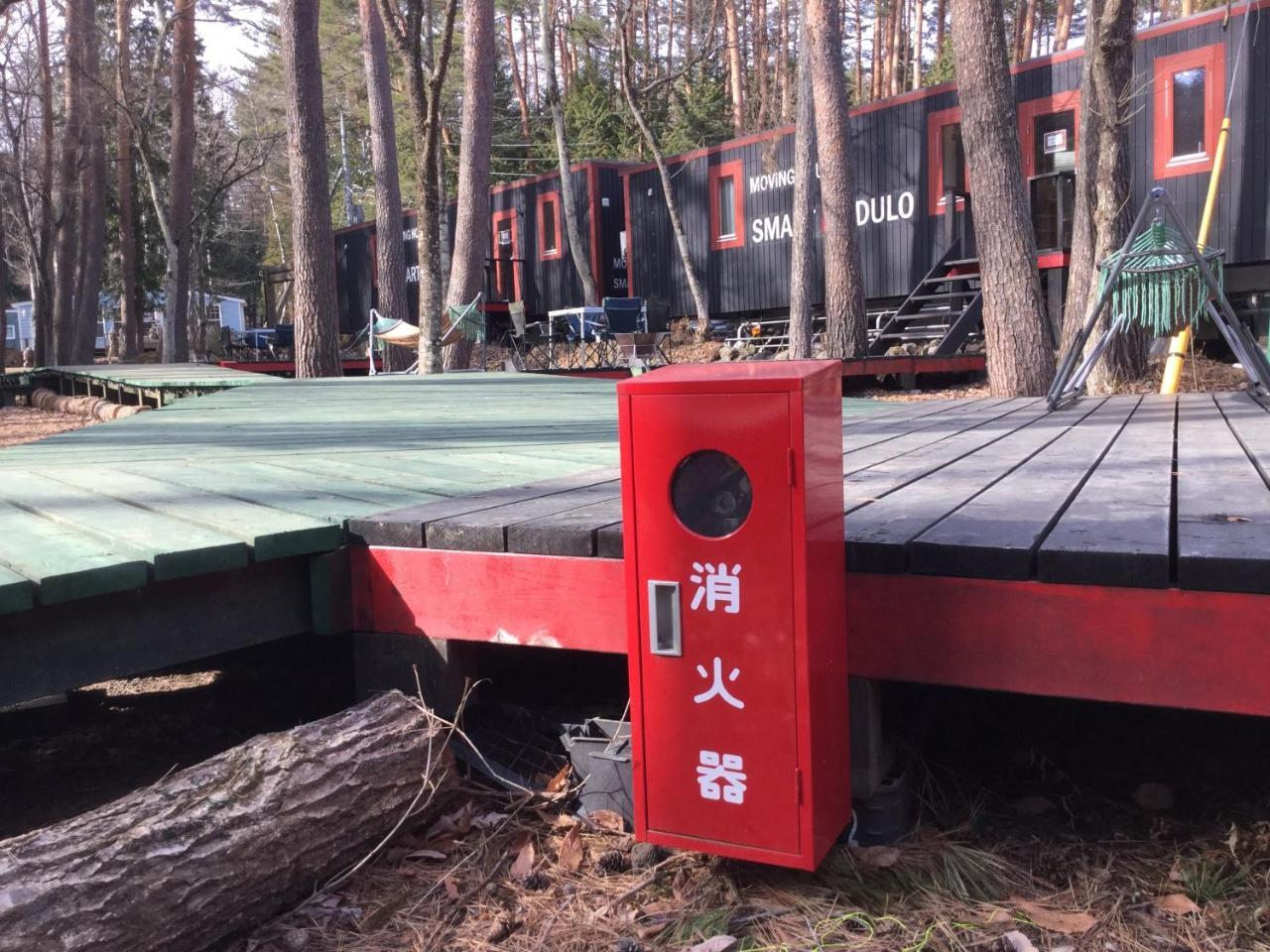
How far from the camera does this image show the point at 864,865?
6.61ft

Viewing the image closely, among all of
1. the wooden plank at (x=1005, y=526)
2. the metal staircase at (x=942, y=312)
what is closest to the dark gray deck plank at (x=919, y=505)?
the wooden plank at (x=1005, y=526)

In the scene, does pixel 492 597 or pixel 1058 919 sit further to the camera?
pixel 492 597

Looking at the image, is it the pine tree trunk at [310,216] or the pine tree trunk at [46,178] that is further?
the pine tree trunk at [46,178]

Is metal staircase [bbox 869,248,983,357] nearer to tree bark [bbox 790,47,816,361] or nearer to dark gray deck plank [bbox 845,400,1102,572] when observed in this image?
tree bark [bbox 790,47,816,361]

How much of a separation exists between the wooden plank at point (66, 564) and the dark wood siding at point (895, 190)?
10409mm

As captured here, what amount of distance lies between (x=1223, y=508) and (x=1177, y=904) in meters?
0.76

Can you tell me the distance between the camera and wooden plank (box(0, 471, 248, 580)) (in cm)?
217

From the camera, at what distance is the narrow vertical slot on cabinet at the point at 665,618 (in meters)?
1.82

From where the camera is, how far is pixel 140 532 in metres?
2.39

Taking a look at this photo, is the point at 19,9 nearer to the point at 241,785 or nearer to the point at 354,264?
the point at 354,264

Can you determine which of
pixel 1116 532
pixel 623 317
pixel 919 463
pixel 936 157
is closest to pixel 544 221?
pixel 623 317

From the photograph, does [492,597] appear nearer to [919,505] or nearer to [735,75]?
[919,505]

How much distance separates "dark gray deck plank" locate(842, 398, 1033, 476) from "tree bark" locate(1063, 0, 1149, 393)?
6.75ft

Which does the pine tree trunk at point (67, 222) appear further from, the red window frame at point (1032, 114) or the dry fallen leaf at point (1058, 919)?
the dry fallen leaf at point (1058, 919)
